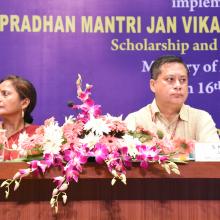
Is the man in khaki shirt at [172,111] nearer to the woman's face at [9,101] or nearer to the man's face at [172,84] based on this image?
the man's face at [172,84]

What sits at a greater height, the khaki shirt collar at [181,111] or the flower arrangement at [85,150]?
the khaki shirt collar at [181,111]

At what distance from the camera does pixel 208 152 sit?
1359mm

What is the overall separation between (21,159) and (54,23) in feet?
5.01

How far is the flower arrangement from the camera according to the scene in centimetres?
132

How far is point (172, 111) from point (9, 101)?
89 cm

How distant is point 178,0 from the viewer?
274 cm

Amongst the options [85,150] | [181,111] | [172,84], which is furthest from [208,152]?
[181,111]

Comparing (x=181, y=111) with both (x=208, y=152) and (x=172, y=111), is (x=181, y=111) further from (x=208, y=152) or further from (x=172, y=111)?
(x=208, y=152)

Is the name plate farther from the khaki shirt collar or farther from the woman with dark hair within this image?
the woman with dark hair

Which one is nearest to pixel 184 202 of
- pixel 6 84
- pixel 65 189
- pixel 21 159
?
pixel 65 189

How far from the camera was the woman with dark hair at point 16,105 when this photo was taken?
2.42 m

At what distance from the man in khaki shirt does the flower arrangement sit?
95cm

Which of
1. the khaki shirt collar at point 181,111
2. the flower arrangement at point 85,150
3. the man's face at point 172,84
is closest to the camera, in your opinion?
the flower arrangement at point 85,150

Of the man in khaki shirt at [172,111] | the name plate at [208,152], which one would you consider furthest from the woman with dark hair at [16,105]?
the name plate at [208,152]
